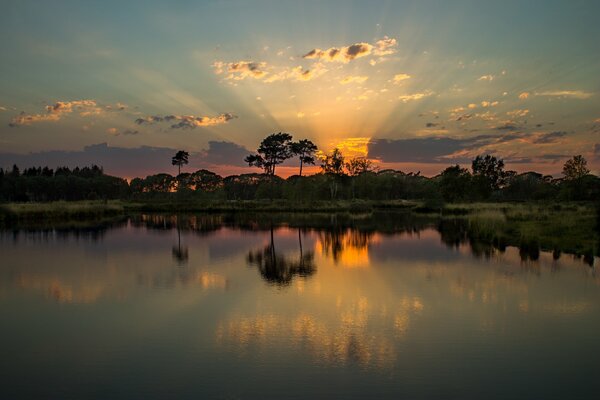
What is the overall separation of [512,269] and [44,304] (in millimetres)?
18301

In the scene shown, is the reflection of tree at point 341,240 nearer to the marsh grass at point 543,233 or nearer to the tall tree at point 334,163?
the marsh grass at point 543,233

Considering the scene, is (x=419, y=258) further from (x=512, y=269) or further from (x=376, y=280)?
(x=376, y=280)

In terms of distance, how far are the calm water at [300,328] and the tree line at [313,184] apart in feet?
183

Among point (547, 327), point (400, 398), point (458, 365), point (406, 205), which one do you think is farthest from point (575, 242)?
point (406, 205)

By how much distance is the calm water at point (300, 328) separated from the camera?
8070 millimetres

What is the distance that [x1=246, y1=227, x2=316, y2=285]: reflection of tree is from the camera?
18469 mm

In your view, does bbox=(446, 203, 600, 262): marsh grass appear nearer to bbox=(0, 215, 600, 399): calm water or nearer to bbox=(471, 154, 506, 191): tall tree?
bbox=(0, 215, 600, 399): calm water

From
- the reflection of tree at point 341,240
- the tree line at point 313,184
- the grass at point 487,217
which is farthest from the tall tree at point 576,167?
the reflection of tree at point 341,240

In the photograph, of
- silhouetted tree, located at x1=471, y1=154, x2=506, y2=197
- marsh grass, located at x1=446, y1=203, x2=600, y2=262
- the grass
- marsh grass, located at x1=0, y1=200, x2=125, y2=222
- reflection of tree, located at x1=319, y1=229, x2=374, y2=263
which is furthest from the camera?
silhouetted tree, located at x1=471, y1=154, x2=506, y2=197

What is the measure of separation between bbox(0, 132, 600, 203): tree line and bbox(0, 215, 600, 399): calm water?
5583cm

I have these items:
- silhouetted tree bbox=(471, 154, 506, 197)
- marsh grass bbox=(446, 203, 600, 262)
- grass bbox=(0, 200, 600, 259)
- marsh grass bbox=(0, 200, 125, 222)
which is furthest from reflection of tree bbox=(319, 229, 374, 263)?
silhouetted tree bbox=(471, 154, 506, 197)

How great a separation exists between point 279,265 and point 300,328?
10.4 m

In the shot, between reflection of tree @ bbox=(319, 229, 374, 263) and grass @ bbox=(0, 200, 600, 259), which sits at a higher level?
grass @ bbox=(0, 200, 600, 259)

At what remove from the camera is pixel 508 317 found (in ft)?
40.2
